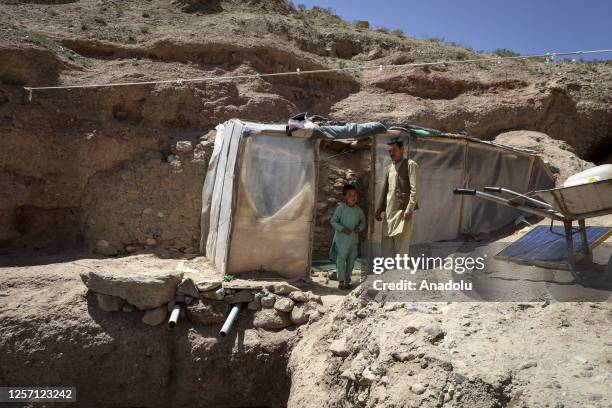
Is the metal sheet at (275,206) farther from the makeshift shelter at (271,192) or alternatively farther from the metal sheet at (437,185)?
the metal sheet at (437,185)

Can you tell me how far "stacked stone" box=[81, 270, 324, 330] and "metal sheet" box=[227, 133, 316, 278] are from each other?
57cm

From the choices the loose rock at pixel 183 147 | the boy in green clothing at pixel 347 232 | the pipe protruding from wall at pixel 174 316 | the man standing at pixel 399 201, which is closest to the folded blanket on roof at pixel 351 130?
the boy in green clothing at pixel 347 232

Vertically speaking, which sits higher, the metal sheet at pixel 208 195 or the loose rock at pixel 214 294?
the metal sheet at pixel 208 195

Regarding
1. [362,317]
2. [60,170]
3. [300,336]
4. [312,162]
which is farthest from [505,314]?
[60,170]

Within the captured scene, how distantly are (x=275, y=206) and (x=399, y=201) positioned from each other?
1.59m

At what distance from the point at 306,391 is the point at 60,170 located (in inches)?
243

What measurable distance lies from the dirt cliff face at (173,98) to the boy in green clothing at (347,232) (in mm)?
2988

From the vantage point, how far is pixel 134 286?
15.2 feet

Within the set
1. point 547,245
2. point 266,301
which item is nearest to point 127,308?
point 266,301

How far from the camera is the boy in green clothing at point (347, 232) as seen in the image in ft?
18.0

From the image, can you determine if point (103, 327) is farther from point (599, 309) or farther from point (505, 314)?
point (599, 309)

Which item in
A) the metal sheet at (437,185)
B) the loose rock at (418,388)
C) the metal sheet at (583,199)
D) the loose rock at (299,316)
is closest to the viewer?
the loose rock at (418,388)

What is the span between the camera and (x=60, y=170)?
7.75 meters

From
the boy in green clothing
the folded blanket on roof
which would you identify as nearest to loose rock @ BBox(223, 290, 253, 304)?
the boy in green clothing
